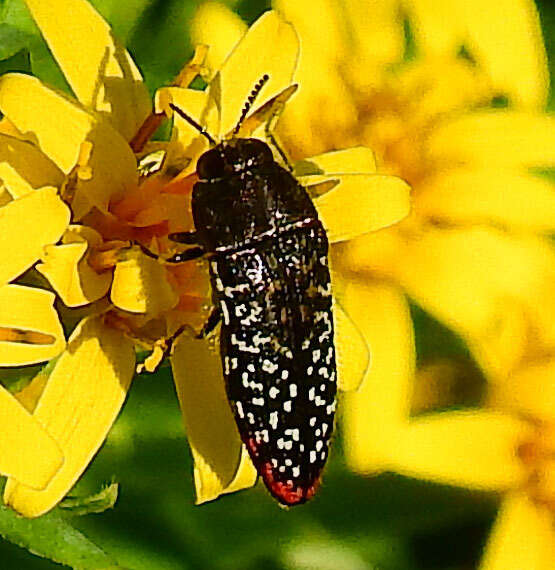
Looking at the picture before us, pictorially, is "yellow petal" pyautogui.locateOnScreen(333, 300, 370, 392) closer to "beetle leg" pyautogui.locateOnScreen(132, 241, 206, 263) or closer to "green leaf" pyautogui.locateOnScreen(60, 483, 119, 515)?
"beetle leg" pyautogui.locateOnScreen(132, 241, 206, 263)

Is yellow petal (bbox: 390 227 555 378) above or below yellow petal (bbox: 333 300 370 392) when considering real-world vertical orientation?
below

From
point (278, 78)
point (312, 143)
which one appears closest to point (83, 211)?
point (278, 78)

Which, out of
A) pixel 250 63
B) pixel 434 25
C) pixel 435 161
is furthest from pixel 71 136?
pixel 434 25

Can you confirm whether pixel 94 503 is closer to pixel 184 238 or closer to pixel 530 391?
pixel 184 238

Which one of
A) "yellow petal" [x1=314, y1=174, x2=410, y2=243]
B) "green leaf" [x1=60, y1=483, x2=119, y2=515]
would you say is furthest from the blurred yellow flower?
"green leaf" [x1=60, y1=483, x2=119, y2=515]

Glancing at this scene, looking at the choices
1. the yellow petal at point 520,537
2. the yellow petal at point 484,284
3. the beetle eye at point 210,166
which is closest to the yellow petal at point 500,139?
the yellow petal at point 484,284

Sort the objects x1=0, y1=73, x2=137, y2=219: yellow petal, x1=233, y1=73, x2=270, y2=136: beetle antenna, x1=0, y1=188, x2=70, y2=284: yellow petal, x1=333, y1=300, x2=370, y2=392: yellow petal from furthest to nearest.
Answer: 1. x1=333, y1=300, x2=370, y2=392: yellow petal
2. x1=233, y1=73, x2=270, y2=136: beetle antenna
3. x1=0, y1=73, x2=137, y2=219: yellow petal
4. x1=0, y1=188, x2=70, y2=284: yellow petal
